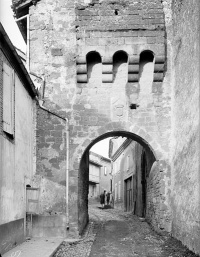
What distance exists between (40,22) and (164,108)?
184 inches

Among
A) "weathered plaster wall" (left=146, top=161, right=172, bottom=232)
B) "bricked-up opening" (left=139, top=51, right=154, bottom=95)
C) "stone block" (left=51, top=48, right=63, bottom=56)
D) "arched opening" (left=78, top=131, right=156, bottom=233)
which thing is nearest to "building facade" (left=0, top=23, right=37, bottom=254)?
"stone block" (left=51, top=48, right=63, bottom=56)

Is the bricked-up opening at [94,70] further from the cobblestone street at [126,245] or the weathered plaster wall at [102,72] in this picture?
the cobblestone street at [126,245]

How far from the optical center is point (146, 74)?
1054cm

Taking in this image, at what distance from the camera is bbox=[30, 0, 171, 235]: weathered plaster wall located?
33.5 ft

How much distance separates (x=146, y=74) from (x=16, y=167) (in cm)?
485

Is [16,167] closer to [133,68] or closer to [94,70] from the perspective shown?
[94,70]

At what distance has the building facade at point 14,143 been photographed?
713cm

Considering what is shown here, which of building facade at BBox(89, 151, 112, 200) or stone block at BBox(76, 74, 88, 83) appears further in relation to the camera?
building facade at BBox(89, 151, 112, 200)

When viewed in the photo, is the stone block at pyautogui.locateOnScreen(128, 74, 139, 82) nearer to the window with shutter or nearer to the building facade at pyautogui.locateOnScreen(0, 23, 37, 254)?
the building facade at pyautogui.locateOnScreen(0, 23, 37, 254)

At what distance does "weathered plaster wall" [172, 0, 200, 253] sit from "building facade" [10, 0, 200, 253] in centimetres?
15

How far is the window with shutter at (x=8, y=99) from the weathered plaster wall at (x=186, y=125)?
4067mm

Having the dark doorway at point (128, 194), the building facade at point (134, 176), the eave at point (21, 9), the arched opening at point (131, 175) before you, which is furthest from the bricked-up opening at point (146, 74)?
the dark doorway at point (128, 194)

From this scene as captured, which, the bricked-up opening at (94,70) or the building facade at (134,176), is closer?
the bricked-up opening at (94,70)

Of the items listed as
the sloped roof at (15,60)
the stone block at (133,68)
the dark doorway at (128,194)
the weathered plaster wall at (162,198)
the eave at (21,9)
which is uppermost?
the eave at (21,9)
